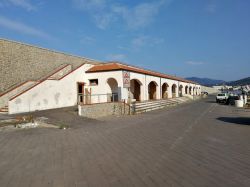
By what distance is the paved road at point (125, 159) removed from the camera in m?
5.18

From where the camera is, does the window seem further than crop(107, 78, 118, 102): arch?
Yes

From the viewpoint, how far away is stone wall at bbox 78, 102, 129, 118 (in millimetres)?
16375

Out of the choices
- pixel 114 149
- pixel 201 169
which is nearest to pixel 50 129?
pixel 114 149

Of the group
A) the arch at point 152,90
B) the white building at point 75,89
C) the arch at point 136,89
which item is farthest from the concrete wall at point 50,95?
the arch at point 152,90

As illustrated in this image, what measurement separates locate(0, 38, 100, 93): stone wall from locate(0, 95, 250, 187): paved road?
9.02m

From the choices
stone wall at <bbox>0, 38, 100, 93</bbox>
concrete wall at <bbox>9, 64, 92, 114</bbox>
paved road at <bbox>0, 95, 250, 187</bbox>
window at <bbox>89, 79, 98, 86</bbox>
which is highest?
stone wall at <bbox>0, 38, 100, 93</bbox>

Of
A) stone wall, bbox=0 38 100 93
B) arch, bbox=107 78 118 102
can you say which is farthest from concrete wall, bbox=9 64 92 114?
arch, bbox=107 78 118 102

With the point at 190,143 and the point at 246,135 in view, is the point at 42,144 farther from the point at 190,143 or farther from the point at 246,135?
the point at 246,135

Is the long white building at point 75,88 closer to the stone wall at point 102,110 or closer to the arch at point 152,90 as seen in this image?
the stone wall at point 102,110

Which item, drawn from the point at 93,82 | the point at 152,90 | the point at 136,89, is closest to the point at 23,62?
the point at 93,82

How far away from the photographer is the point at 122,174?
552 centimetres

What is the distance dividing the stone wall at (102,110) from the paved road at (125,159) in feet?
18.0

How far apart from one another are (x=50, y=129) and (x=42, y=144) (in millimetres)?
3386

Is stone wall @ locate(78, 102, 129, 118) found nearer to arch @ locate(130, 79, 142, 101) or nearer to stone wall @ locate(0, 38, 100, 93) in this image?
stone wall @ locate(0, 38, 100, 93)
